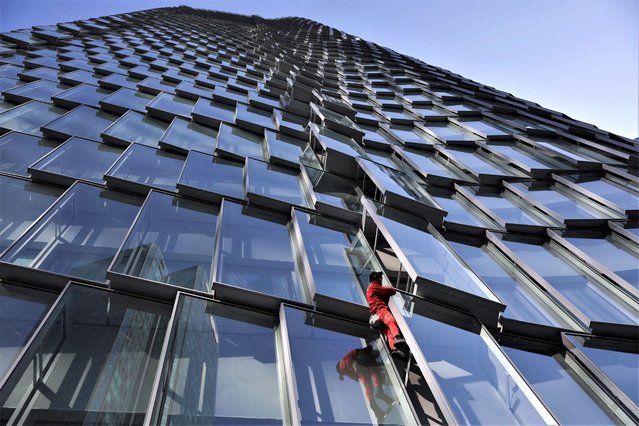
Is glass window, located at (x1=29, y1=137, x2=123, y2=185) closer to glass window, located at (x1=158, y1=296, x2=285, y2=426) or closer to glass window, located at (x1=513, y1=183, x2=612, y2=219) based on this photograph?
glass window, located at (x1=158, y1=296, x2=285, y2=426)

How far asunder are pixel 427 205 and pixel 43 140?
966 centimetres

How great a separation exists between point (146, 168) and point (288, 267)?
4.95m

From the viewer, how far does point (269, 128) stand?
16656 mm

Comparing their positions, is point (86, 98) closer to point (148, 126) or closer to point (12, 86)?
point (12, 86)

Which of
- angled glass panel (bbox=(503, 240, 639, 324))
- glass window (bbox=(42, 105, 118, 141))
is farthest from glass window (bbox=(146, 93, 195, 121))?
angled glass panel (bbox=(503, 240, 639, 324))

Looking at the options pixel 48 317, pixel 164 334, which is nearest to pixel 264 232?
pixel 164 334

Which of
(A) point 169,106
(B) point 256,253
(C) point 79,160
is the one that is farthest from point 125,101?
(B) point 256,253

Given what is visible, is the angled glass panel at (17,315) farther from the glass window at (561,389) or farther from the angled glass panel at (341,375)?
the glass window at (561,389)

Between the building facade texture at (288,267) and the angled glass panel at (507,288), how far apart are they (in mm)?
58

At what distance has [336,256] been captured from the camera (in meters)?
8.56

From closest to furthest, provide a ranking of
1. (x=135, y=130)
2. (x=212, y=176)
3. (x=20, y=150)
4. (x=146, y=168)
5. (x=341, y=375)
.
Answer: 1. (x=341, y=375)
2. (x=20, y=150)
3. (x=146, y=168)
4. (x=212, y=176)
5. (x=135, y=130)

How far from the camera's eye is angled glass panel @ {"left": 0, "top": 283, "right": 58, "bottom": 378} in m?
5.05

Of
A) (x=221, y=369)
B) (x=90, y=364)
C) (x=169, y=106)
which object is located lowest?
(x=90, y=364)

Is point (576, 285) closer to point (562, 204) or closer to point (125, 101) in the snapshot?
point (562, 204)
